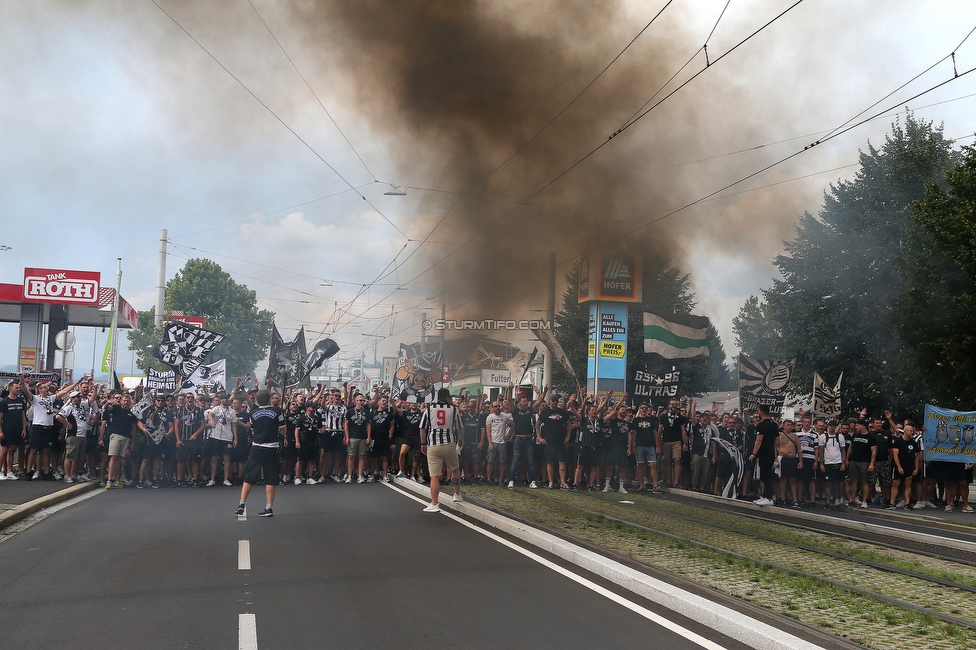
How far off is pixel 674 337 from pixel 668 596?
16098 millimetres

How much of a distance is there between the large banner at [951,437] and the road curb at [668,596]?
430 inches

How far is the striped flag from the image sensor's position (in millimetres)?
21750

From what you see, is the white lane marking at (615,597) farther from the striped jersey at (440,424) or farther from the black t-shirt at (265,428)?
the black t-shirt at (265,428)

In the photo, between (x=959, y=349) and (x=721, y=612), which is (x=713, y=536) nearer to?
(x=721, y=612)

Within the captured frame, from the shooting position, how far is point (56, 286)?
35.1m

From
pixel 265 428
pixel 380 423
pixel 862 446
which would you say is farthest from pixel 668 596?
pixel 862 446

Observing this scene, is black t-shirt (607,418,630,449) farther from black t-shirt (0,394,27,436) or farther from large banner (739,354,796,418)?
black t-shirt (0,394,27,436)

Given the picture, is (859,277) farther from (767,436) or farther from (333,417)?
(333,417)

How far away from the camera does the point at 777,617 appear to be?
5.87 metres

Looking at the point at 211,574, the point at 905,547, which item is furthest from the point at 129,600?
the point at 905,547

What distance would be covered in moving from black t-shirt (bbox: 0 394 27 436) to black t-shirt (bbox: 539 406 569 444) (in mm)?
9403

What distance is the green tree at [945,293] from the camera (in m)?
20.4

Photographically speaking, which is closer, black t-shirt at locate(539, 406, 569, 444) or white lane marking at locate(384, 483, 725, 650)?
white lane marking at locate(384, 483, 725, 650)

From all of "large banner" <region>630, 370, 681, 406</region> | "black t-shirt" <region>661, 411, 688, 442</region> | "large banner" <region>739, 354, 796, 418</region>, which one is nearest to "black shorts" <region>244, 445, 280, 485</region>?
"black t-shirt" <region>661, 411, 688, 442</region>
